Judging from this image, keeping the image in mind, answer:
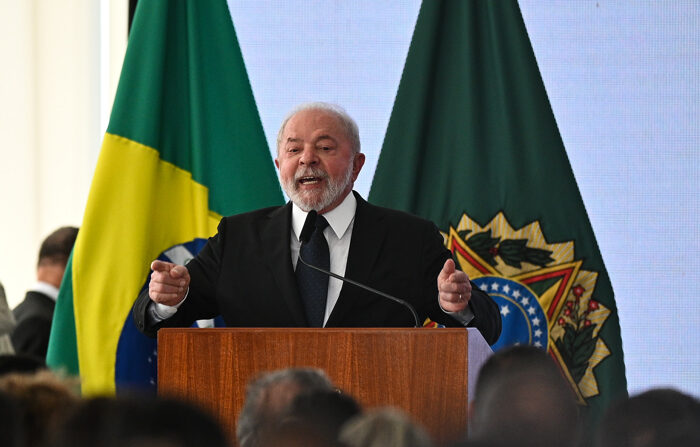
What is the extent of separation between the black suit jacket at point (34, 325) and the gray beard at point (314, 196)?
174cm

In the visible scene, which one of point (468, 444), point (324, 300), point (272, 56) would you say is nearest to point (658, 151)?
point (272, 56)

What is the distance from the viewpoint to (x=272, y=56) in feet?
15.4

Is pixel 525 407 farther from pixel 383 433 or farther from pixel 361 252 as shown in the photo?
pixel 361 252

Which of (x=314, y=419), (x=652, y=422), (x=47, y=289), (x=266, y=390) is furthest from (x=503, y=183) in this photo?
(x=314, y=419)

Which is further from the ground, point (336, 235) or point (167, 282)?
point (336, 235)

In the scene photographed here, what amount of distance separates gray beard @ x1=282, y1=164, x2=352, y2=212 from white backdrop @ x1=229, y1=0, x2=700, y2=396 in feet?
4.25

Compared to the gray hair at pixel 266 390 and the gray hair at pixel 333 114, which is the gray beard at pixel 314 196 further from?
the gray hair at pixel 266 390

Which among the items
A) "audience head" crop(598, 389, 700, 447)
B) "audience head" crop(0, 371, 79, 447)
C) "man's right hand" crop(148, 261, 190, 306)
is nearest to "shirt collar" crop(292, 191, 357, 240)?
"man's right hand" crop(148, 261, 190, 306)

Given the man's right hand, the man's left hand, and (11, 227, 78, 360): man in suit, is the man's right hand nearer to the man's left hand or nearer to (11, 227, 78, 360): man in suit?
the man's left hand

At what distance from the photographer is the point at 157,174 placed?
4242mm

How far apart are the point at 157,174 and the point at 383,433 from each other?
3378 mm

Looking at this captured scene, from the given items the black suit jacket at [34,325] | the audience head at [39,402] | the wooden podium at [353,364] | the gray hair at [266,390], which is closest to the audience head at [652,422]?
the gray hair at [266,390]

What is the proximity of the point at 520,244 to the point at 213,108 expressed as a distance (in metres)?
1.50

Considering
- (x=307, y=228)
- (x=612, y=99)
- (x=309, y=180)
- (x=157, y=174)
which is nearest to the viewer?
(x=307, y=228)
